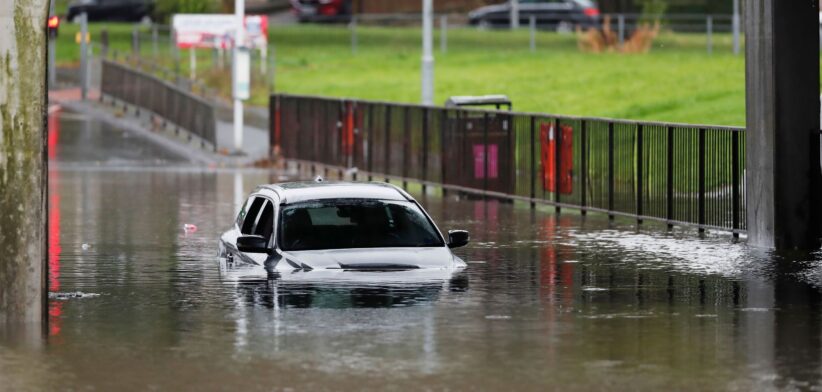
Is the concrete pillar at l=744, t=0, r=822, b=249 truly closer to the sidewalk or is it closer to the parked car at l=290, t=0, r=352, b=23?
the sidewalk

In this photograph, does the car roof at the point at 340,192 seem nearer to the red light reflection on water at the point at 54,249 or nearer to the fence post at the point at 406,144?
the red light reflection on water at the point at 54,249

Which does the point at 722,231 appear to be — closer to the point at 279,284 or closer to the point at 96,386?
the point at 279,284

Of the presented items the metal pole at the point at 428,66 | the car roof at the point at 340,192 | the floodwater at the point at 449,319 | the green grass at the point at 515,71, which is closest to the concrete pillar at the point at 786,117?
the floodwater at the point at 449,319

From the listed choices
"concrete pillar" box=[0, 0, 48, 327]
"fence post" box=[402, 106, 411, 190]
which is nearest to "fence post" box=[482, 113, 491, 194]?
"fence post" box=[402, 106, 411, 190]

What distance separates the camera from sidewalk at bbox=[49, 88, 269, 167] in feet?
137

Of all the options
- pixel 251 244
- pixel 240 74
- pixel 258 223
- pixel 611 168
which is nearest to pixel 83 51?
pixel 240 74

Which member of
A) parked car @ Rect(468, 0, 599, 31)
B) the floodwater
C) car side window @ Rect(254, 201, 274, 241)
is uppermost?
parked car @ Rect(468, 0, 599, 31)

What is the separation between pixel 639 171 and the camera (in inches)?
1006

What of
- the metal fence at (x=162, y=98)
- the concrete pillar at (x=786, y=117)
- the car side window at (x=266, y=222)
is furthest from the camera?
the metal fence at (x=162, y=98)

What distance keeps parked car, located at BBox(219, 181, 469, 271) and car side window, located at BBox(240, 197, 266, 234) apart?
0.94 feet

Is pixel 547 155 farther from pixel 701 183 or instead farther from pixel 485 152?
Answer: pixel 701 183

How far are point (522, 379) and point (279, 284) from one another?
5.47 meters

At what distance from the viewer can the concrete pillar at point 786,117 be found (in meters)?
21.7

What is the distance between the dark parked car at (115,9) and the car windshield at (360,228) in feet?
218
